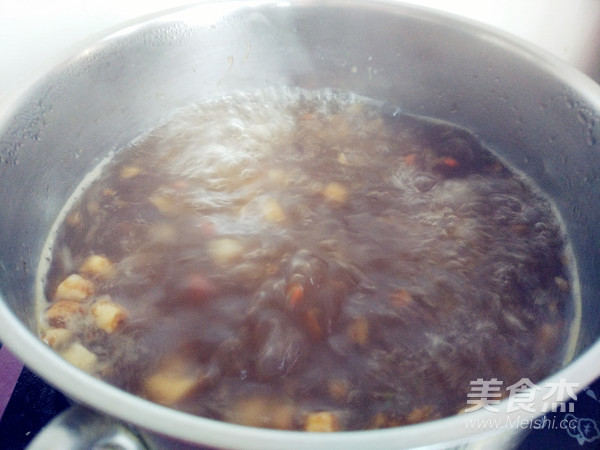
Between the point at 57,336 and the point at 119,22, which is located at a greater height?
the point at 119,22

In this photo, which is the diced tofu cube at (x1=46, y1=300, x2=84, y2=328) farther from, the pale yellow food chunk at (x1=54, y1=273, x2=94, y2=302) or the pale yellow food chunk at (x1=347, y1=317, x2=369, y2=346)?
the pale yellow food chunk at (x1=347, y1=317, x2=369, y2=346)

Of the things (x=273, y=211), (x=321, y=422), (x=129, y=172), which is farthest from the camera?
(x=129, y=172)

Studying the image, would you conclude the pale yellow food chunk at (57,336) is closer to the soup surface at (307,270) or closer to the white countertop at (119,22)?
the soup surface at (307,270)

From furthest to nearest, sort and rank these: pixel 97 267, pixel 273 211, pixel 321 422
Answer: pixel 273 211 → pixel 97 267 → pixel 321 422

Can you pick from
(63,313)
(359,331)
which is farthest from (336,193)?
(63,313)

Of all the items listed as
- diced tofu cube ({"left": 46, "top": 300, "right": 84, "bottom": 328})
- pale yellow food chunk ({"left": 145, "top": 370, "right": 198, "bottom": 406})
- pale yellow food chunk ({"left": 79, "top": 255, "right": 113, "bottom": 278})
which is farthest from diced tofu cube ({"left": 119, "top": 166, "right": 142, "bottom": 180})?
pale yellow food chunk ({"left": 145, "top": 370, "right": 198, "bottom": 406})

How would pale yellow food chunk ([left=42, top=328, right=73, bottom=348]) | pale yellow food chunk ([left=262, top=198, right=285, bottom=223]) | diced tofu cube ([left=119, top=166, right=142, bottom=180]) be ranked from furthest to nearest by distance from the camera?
diced tofu cube ([left=119, top=166, right=142, bottom=180]) → pale yellow food chunk ([left=262, top=198, right=285, bottom=223]) → pale yellow food chunk ([left=42, top=328, right=73, bottom=348])

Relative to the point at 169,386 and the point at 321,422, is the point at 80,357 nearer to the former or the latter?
the point at 169,386
